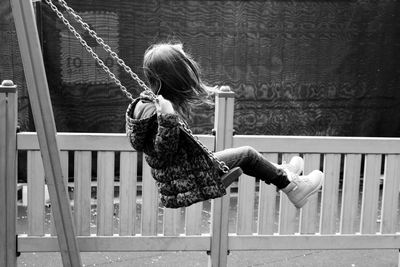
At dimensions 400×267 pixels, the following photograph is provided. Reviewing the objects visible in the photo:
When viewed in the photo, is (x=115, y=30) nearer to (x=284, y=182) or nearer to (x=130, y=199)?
(x=130, y=199)

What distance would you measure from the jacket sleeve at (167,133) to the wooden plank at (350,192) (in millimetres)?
1655

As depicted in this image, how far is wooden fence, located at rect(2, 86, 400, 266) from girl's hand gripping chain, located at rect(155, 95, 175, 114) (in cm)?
109

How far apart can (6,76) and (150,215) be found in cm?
266

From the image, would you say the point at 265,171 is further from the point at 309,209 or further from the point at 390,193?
the point at 390,193

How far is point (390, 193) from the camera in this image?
3977 mm

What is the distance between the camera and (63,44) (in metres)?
5.83

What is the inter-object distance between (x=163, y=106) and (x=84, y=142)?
120cm

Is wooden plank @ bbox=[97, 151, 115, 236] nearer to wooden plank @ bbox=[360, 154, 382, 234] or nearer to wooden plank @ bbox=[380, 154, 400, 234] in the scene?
wooden plank @ bbox=[360, 154, 382, 234]

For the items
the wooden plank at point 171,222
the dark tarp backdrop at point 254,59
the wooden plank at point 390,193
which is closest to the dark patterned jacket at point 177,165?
the wooden plank at point 171,222

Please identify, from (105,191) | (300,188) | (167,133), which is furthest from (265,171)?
(105,191)

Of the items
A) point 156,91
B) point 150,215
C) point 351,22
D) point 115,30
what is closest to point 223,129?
point 150,215

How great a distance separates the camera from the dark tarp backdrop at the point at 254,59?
589cm

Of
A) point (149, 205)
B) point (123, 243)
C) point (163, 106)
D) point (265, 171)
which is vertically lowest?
point (123, 243)

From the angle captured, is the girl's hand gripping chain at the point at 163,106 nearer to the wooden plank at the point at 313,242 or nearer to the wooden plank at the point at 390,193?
the wooden plank at the point at 313,242
